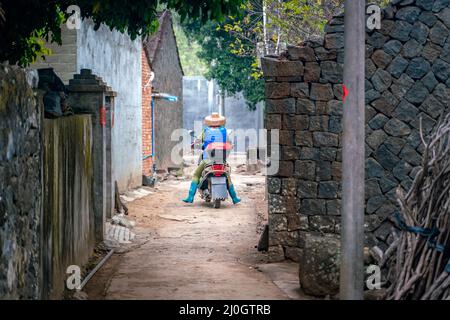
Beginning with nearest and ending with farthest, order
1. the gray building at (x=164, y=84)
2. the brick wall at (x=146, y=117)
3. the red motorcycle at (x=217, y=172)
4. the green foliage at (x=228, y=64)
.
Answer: the red motorcycle at (x=217, y=172) < the brick wall at (x=146, y=117) < the gray building at (x=164, y=84) < the green foliage at (x=228, y=64)

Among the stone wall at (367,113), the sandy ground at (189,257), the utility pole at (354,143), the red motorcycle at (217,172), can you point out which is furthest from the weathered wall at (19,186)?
the red motorcycle at (217,172)

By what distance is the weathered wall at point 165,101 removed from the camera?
75.6 feet

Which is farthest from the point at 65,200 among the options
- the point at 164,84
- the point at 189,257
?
the point at 164,84

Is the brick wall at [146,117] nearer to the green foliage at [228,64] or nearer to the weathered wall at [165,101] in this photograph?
the weathered wall at [165,101]

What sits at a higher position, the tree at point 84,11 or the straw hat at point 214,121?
the tree at point 84,11

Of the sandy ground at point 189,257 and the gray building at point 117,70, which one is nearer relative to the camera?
the sandy ground at point 189,257

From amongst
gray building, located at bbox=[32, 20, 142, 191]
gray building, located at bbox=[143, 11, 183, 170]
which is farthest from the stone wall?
gray building, located at bbox=[143, 11, 183, 170]

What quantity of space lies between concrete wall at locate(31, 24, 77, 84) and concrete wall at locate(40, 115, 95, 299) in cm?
225

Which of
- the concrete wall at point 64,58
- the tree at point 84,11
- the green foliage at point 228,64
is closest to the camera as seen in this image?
the tree at point 84,11

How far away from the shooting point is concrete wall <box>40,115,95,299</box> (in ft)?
22.5

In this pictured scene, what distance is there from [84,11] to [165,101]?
47.2ft

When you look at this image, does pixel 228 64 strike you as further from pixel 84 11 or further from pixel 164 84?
pixel 84 11

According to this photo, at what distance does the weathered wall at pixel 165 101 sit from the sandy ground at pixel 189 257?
20.4ft

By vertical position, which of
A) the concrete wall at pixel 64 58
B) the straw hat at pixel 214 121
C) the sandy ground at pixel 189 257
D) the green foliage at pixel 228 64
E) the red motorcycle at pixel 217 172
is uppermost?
the green foliage at pixel 228 64
